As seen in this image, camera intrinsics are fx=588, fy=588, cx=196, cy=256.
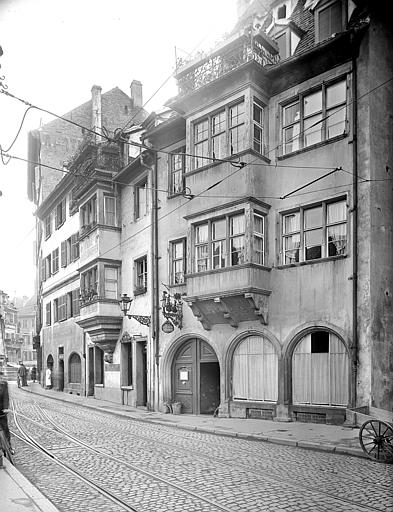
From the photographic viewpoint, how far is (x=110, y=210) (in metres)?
27.8

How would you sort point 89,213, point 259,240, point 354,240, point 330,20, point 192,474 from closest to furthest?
point 192,474, point 354,240, point 330,20, point 259,240, point 89,213

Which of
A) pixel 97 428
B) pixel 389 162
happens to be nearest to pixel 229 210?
pixel 389 162

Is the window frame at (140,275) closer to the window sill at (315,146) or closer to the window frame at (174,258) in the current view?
the window frame at (174,258)

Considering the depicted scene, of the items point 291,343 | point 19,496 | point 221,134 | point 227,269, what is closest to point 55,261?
point 221,134

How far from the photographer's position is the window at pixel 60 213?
3628 cm

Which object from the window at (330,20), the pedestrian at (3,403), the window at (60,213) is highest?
the window at (330,20)

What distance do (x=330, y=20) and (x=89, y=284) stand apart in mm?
16367

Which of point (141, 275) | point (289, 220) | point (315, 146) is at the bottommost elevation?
point (141, 275)

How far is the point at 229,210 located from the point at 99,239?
9.84 m

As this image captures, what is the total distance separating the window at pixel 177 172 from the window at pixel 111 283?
6044mm

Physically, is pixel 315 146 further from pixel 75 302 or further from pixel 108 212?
pixel 75 302

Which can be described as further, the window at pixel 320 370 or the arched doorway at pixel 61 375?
the arched doorway at pixel 61 375

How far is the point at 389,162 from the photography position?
1702cm

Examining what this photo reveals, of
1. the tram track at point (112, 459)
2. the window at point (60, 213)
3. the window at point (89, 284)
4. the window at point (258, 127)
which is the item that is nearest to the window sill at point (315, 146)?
the window at point (258, 127)
